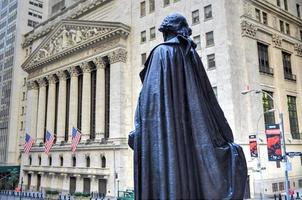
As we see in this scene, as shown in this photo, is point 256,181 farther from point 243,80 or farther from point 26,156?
point 26,156

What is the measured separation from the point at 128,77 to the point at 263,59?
17862 mm

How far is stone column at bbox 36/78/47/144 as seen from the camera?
2344 inches

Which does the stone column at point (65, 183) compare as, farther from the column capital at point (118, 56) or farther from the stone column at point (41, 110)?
the column capital at point (118, 56)

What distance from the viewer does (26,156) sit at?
6106 centimetres

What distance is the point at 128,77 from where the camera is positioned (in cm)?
4531

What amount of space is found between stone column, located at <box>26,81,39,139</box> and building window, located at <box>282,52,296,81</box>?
44885 mm

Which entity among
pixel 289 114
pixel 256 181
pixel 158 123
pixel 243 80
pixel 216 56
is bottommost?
pixel 256 181

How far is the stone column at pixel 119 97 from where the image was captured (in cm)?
4303

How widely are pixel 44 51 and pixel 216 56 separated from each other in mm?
36361

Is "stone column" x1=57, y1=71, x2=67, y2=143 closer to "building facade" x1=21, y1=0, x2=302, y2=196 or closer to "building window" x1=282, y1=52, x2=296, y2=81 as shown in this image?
"building facade" x1=21, y1=0, x2=302, y2=196

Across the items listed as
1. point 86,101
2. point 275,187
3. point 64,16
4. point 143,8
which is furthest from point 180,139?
point 64,16

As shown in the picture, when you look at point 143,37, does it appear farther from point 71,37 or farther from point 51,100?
point 51,100

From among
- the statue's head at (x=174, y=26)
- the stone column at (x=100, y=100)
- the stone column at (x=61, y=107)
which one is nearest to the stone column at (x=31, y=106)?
the stone column at (x=61, y=107)

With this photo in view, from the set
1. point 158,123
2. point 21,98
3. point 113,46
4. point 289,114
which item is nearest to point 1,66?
point 21,98
